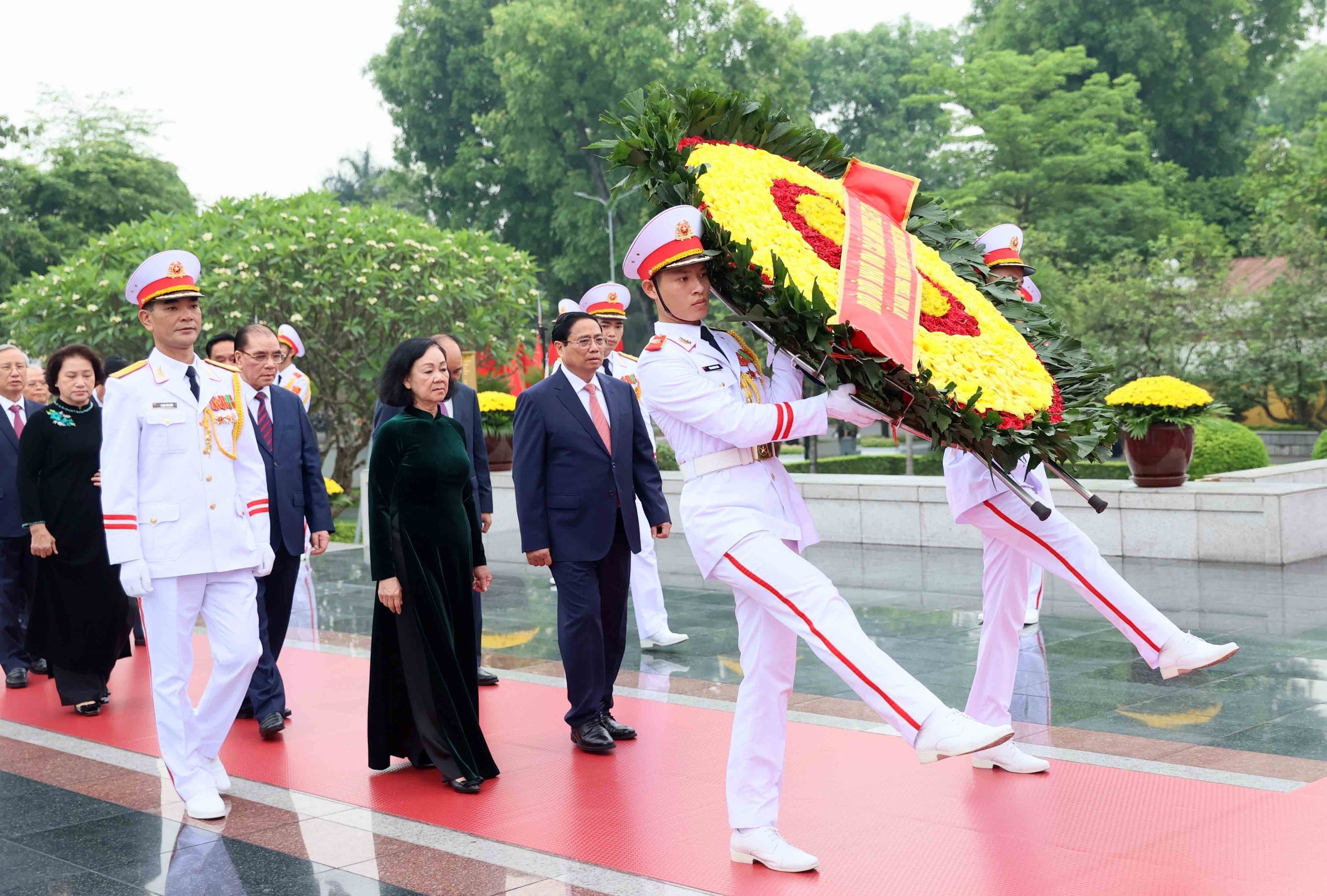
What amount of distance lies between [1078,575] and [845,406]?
50.6 inches

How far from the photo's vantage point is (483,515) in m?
7.19

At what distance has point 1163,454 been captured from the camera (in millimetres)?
10750

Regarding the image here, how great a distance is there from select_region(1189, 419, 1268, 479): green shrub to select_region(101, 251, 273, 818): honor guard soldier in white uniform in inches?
408

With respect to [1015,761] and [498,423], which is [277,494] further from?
[498,423]

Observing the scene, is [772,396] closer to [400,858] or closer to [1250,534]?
[400,858]

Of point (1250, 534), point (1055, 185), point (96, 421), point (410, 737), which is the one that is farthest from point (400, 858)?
point (1055, 185)

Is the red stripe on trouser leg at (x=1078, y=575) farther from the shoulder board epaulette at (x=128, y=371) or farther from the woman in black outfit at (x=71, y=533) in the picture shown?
the woman in black outfit at (x=71, y=533)

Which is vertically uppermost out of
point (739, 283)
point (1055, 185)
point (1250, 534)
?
point (1055, 185)

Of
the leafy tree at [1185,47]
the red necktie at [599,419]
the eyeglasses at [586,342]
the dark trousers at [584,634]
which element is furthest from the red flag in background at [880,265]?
the leafy tree at [1185,47]

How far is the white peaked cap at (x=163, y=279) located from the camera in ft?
17.8

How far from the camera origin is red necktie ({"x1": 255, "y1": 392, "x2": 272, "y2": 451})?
23.0ft

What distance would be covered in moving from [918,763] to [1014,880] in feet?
4.59

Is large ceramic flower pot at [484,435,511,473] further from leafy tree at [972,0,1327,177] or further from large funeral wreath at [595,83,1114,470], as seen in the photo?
leafy tree at [972,0,1327,177]

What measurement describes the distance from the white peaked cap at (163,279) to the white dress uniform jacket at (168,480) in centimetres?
25
